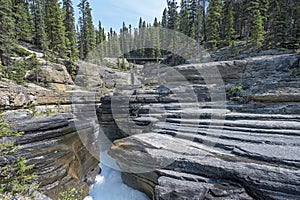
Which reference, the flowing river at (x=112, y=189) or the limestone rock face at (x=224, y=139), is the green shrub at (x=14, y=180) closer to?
the limestone rock face at (x=224, y=139)

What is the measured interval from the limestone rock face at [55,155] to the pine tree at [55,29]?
20.0 metres

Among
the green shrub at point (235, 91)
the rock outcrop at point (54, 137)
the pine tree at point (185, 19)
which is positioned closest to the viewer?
the rock outcrop at point (54, 137)

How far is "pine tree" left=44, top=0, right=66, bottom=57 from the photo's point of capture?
26788mm

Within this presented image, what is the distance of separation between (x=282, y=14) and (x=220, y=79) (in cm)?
1145

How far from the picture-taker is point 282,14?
1609 cm

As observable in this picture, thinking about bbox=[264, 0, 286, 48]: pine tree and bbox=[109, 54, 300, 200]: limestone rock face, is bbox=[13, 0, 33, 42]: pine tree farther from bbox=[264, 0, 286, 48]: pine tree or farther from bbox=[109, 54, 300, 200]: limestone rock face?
bbox=[264, 0, 286, 48]: pine tree

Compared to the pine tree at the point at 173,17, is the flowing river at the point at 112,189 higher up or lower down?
lower down

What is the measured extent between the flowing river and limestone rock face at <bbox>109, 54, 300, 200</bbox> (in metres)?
0.38

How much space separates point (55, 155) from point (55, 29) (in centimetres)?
2682

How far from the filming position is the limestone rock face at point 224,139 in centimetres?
402

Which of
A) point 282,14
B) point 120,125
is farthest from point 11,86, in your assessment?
point 282,14

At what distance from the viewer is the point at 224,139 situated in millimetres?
5996

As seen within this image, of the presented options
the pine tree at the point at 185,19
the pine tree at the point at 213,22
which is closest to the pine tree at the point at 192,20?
the pine tree at the point at 185,19

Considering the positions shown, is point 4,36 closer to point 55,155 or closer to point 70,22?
point 55,155
